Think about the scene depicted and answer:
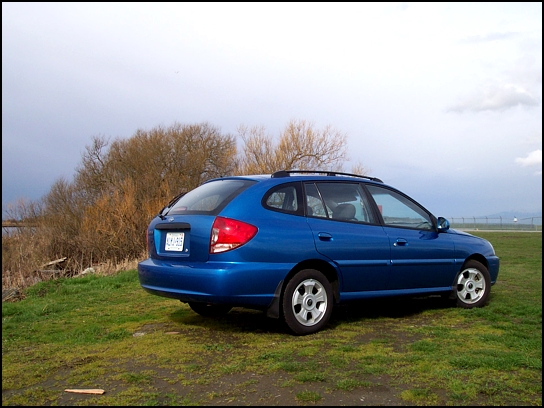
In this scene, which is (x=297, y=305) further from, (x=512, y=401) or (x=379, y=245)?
(x=512, y=401)

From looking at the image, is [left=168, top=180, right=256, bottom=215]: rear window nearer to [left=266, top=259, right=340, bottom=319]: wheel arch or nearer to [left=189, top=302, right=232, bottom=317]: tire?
[left=266, top=259, right=340, bottom=319]: wheel arch

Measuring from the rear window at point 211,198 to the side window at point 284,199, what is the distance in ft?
0.87

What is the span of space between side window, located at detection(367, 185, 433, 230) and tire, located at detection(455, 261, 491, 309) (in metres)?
0.83

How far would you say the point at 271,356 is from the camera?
4844 mm

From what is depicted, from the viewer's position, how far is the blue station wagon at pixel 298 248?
18.1 ft

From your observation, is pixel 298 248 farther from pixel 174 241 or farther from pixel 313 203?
pixel 174 241

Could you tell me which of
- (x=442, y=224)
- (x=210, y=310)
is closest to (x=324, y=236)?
(x=210, y=310)

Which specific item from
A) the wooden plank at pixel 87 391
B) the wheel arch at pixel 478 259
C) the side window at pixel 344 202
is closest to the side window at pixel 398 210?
the side window at pixel 344 202

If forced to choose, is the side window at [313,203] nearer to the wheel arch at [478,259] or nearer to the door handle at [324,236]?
the door handle at [324,236]

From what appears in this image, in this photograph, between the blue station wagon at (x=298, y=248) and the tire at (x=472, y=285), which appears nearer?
the blue station wagon at (x=298, y=248)

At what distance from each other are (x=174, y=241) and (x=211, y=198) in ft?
1.97

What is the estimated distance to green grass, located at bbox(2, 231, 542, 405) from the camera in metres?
→ 3.84

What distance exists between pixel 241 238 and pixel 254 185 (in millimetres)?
747

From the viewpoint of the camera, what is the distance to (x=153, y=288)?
6062 millimetres
